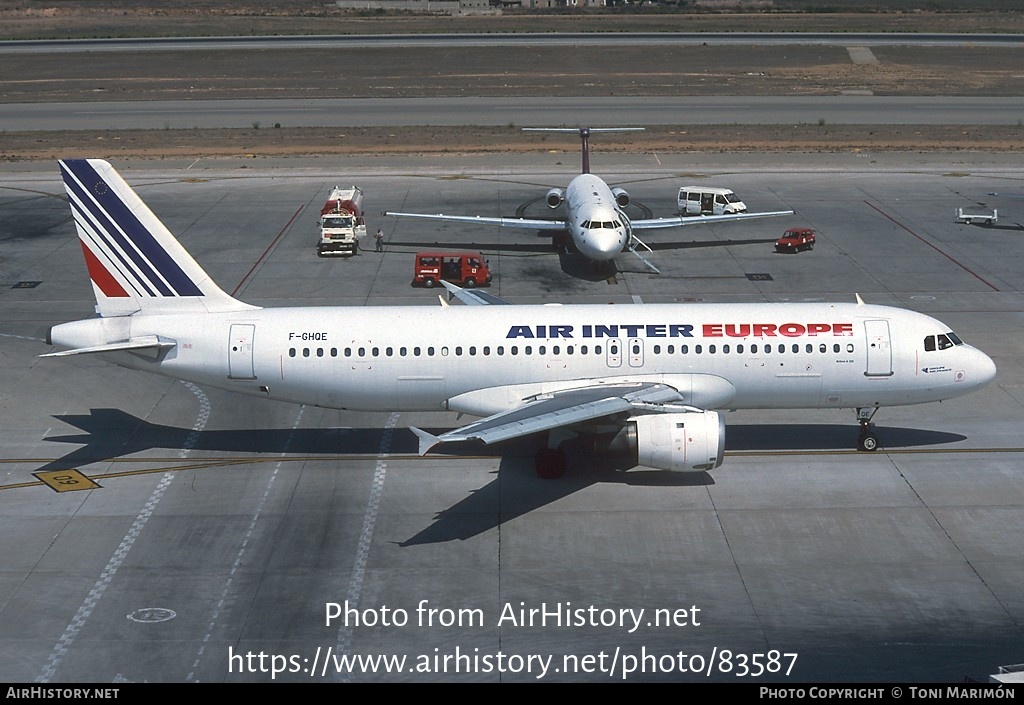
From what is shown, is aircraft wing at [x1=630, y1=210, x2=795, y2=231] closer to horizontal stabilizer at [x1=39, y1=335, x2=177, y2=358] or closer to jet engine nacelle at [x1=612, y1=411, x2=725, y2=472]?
jet engine nacelle at [x1=612, y1=411, x2=725, y2=472]

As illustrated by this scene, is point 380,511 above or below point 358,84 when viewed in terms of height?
below

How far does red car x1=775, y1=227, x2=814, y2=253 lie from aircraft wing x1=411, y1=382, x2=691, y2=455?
99.3 ft

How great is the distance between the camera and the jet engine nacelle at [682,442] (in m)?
34.2

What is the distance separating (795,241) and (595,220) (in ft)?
40.6

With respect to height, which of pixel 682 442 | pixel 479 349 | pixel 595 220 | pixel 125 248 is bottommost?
pixel 682 442

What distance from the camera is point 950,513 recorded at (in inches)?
1319

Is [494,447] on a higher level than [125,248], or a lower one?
lower

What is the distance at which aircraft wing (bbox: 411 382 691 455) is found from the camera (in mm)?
32594

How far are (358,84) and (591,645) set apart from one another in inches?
4335

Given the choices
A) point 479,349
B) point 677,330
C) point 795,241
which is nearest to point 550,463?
point 479,349

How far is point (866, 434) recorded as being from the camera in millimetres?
38531

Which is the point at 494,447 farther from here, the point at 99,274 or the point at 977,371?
the point at 977,371

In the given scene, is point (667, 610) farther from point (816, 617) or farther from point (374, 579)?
point (374, 579)
